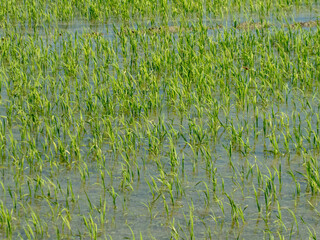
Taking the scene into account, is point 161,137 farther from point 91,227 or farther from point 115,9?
point 115,9

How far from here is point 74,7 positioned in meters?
11.1

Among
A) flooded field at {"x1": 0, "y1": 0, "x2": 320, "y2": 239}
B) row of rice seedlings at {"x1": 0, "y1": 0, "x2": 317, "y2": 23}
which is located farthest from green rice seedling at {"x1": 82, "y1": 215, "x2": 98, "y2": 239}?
row of rice seedlings at {"x1": 0, "y1": 0, "x2": 317, "y2": 23}

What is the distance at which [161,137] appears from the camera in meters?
5.79

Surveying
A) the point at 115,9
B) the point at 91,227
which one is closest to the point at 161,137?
the point at 91,227

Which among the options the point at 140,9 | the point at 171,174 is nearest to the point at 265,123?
the point at 171,174

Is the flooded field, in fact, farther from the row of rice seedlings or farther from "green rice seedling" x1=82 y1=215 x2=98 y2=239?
the row of rice seedlings

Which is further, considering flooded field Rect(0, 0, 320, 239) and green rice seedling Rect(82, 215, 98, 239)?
flooded field Rect(0, 0, 320, 239)

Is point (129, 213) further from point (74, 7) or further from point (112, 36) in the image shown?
point (74, 7)

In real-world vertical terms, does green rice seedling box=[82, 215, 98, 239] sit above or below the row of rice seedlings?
below

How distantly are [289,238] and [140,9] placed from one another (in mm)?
6662

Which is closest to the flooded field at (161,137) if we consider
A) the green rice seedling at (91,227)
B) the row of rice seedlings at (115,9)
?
the green rice seedling at (91,227)

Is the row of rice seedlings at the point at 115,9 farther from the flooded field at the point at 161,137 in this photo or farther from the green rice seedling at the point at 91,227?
the green rice seedling at the point at 91,227

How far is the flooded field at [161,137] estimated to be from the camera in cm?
452

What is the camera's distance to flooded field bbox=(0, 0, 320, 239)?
14.8 feet
